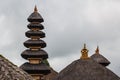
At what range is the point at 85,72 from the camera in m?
31.9

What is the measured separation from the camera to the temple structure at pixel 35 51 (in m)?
43.8

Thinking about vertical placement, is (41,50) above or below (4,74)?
below

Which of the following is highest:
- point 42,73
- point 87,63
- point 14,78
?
point 14,78

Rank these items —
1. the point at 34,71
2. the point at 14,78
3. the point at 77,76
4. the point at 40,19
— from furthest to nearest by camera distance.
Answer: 1. the point at 40,19
2. the point at 34,71
3. the point at 77,76
4. the point at 14,78

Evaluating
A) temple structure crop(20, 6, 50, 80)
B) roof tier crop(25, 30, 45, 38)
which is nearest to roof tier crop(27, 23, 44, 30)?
temple structure crop(20, 6, 50, 80)

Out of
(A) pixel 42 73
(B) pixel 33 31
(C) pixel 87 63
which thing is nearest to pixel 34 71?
(A) pixel 42 73

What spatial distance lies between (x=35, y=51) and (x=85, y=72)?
13.9 metres

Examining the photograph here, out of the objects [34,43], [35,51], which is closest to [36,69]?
[35,51]

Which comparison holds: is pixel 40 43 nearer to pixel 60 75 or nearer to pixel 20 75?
pixel 60 75

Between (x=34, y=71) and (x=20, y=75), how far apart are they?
39.1m

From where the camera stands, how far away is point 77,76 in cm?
3130

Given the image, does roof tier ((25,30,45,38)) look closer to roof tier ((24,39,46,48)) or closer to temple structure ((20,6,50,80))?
temple structure ((20,6,50,80))

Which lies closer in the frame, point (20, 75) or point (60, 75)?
A: point (20, 75)

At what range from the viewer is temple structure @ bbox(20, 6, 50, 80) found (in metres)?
43.8
